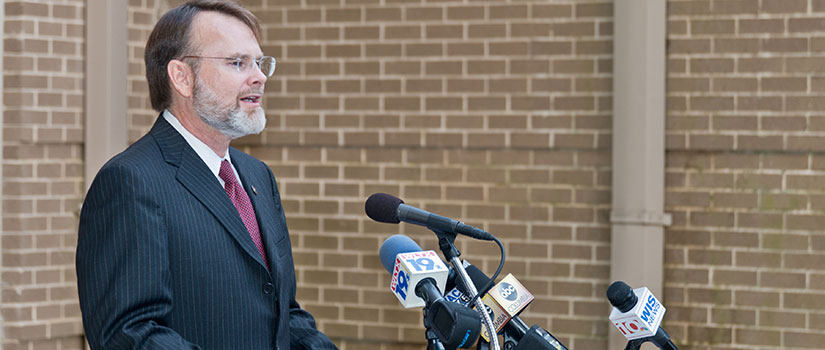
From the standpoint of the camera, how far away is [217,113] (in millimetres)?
2732

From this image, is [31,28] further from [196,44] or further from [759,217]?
[759,217]

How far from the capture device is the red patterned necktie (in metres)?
2.79

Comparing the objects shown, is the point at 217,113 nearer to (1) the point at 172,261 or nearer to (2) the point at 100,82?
(1) the point at 172,261

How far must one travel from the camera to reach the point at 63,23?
19.1ft

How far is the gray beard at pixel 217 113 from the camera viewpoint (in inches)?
108

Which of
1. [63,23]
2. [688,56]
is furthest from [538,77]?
[63,23]

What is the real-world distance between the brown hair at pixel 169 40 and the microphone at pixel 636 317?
4.64ft

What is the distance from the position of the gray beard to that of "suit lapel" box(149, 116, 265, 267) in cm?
10

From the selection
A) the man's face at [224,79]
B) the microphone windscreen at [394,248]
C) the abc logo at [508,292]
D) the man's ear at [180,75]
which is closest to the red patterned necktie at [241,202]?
the man's face at [224,79]

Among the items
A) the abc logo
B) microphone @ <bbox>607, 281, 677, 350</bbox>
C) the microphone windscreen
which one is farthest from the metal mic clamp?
the microphone windscreen

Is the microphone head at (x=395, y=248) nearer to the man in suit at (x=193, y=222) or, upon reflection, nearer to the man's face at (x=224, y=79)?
the man in suit at (x=193, y=222)

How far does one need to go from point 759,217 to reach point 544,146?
1320mm

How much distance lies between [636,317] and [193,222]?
1.29 m

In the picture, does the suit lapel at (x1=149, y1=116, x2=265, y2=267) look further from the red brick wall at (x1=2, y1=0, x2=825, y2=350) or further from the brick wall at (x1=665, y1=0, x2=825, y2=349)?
the brick wall at (x1=665, y1=0, x2=825, y2=349)
